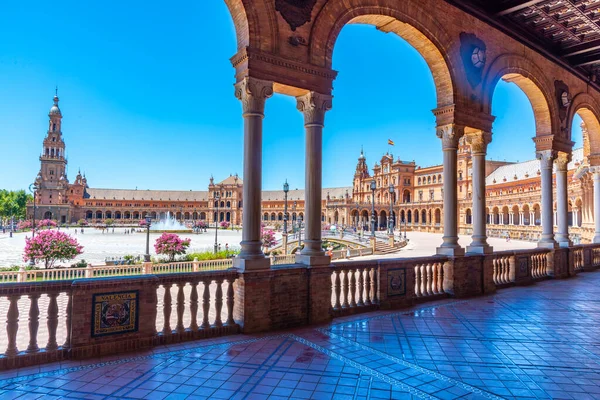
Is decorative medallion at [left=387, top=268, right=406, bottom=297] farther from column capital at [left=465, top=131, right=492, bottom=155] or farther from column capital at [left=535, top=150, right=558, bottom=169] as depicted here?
column capital at [left=535, top=150, right=558, bottom=169]

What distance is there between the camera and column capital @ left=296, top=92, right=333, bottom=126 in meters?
6.41

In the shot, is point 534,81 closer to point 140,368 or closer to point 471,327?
point 471,327

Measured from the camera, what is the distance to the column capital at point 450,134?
8539 mm

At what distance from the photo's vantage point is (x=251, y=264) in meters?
5.52

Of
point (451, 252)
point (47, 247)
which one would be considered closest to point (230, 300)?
point (451, 252)

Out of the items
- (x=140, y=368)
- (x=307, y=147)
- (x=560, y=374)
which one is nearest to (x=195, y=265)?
(x=307, y=147)

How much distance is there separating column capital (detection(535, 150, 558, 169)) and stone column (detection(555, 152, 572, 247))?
24.9 inches

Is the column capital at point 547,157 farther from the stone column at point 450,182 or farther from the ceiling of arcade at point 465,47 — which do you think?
the stone column at point 450,182

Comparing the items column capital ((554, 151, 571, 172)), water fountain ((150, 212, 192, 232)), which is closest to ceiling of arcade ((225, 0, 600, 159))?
column capital ((554, 151, 571, 172))

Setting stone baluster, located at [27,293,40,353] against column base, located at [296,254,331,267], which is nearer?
stone baluster, located at [27,293,40,353]

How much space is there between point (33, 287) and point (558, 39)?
12955mm

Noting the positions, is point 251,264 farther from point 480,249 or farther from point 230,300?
point 480,249

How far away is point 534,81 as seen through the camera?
10.4 m

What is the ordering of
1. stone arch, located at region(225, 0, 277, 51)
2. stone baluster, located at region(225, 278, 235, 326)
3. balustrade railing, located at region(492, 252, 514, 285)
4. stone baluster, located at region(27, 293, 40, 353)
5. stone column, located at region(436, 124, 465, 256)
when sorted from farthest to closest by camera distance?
balustrade railing, located at region(492, 252, 514, 285), stone column, located at region(436, 124, 465, 256), stone arch, located at region(225, 0, 277, 51), stone baluster, located at region(225, 278, 235, 326), stone baluster, located at region(27, 293, 40, 353)
